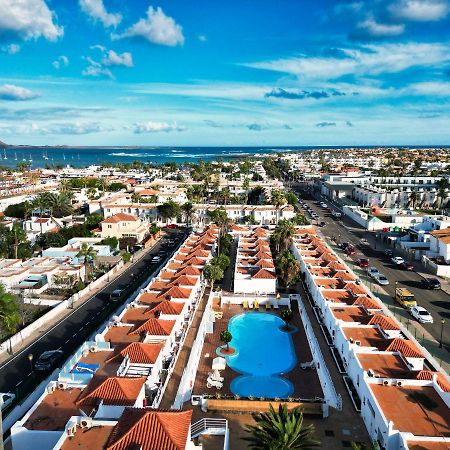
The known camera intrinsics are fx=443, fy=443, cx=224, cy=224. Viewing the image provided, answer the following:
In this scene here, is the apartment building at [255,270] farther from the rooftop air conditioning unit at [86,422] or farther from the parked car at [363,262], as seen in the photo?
the rooftop air conditioning unit at [86,422]

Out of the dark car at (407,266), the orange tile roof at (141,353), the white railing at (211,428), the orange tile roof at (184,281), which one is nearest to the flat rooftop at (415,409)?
→ the white railing at (211,428)

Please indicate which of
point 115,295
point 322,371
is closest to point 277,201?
point 115,295

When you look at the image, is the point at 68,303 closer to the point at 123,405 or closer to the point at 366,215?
the point at 123,405

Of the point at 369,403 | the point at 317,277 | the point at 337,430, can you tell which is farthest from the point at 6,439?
the point at 317,277

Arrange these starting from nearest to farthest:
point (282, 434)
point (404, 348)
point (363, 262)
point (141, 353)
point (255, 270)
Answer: point (282, 434) → point (141, 353) → point (404, 348) → point (255, 270) → point (363, 262)

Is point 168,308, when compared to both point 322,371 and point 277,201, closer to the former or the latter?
point 322,371
